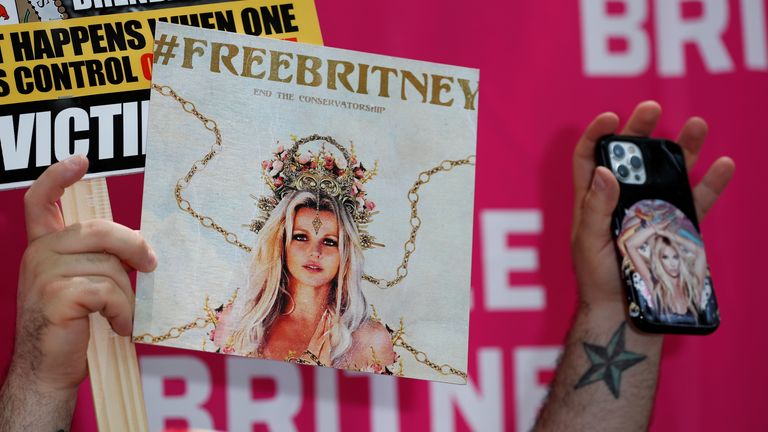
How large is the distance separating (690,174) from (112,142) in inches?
35.0

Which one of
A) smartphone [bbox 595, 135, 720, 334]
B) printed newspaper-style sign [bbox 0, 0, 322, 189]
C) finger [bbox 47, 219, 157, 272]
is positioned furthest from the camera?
smartphone [bbox 595, 135, 720, 334]

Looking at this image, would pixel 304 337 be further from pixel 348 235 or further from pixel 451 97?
pixel 451 97

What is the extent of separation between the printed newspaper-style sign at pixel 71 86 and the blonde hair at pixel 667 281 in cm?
69

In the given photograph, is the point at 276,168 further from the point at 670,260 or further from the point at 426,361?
the point at 670,260

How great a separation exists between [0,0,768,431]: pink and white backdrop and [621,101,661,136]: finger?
7 centimetres

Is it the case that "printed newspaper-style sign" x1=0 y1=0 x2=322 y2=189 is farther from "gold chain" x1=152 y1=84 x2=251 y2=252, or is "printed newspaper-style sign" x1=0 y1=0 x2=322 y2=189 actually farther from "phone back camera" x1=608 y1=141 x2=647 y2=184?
"phone back camera" x1=608 y1=141 x2=647 y2=184

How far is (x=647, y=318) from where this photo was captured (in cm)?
97

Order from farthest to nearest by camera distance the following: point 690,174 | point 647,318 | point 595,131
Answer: point 690,174 < point 595,131 < point 647,318

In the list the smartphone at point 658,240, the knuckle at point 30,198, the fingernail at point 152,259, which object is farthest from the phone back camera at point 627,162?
the knuckle at point 30,198

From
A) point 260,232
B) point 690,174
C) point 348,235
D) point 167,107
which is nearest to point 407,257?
point 348,235

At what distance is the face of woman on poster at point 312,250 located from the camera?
829mm

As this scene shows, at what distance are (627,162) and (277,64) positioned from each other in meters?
0.53

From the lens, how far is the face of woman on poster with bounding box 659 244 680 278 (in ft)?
3.26

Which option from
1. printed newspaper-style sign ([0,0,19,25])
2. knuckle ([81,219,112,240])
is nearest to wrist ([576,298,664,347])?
knuckle ([81,219,112,240])
